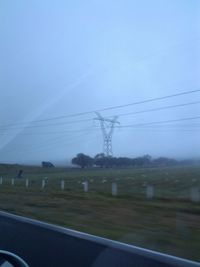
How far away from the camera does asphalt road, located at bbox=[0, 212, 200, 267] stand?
6.95m

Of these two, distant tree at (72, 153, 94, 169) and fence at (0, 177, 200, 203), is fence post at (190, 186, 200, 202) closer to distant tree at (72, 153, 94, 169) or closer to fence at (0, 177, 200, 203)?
fence at (0, 177, 200, 203)

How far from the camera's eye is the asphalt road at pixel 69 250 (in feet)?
22.8

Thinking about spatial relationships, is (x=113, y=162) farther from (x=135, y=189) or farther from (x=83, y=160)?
(x=135, y=189)

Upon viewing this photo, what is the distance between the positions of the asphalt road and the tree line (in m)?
121

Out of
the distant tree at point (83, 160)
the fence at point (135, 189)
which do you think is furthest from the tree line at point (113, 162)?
the fence at point (135, 189)

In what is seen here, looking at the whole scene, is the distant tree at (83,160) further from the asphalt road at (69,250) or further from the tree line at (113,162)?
the asphalt road at (69,250)

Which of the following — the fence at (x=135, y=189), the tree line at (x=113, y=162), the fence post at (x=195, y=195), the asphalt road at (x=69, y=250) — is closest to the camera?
the asphalt road at (x=69, y=250)

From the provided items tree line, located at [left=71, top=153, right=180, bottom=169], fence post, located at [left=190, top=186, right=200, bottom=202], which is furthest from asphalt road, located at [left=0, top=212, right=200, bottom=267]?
tree line, located at [left=71, top=153, right=180, bottom=169]

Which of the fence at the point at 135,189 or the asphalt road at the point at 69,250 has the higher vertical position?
the fence at the point at 135,189

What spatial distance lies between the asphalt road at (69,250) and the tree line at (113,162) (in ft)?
397

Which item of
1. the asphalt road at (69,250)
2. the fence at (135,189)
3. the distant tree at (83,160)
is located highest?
the distant tree at (83,160)

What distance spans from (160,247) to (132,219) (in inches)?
225

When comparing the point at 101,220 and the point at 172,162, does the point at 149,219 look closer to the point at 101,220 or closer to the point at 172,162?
the point at 101,220

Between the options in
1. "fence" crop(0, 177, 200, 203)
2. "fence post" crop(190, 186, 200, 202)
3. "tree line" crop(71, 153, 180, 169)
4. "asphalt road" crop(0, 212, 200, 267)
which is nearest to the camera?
"asphalt road" crop(0, 212, 200, 267)
